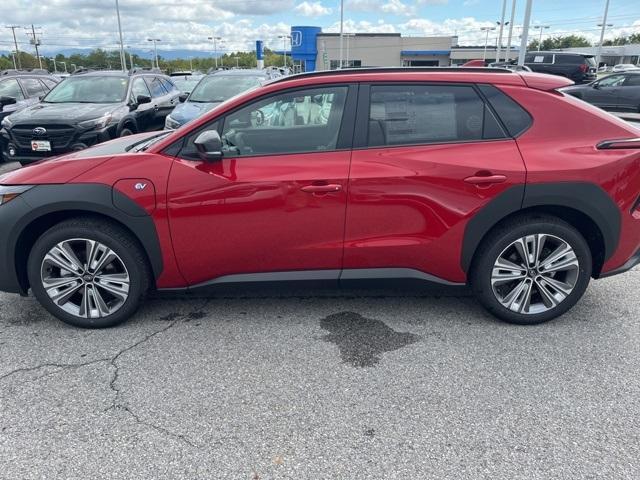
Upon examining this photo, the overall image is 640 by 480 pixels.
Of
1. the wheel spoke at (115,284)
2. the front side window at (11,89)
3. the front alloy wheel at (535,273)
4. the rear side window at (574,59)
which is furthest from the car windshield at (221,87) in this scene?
the rear side window at (574,59)

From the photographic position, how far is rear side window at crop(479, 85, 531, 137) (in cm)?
333

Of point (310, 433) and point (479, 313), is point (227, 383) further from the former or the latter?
point (479, 313)

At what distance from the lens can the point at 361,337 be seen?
3.39 m

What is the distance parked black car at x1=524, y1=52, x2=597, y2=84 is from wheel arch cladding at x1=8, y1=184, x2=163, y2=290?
84.2 ft

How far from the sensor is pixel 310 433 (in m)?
2.48

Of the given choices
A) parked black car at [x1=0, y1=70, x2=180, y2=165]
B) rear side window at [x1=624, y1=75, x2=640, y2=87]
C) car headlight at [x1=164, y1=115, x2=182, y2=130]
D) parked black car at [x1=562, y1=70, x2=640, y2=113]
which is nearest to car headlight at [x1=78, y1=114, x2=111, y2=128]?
parked black car at [x1=0, y1=70, x2=180, y2=165]

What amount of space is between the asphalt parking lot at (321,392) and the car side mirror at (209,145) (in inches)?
47.8

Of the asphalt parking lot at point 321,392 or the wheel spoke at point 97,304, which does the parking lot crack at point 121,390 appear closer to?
the asphalt parking lot at point 321,392

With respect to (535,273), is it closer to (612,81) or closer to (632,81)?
(632,81)

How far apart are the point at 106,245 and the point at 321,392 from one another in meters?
1.76

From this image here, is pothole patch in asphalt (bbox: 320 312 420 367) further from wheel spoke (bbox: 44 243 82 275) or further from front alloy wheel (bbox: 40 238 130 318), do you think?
wheel spoke (bbox: 44 243 82 275)

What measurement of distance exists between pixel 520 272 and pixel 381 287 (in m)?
0.97

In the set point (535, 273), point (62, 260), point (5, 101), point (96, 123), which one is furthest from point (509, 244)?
point (5, 101)

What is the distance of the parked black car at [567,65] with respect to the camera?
24531 mm
